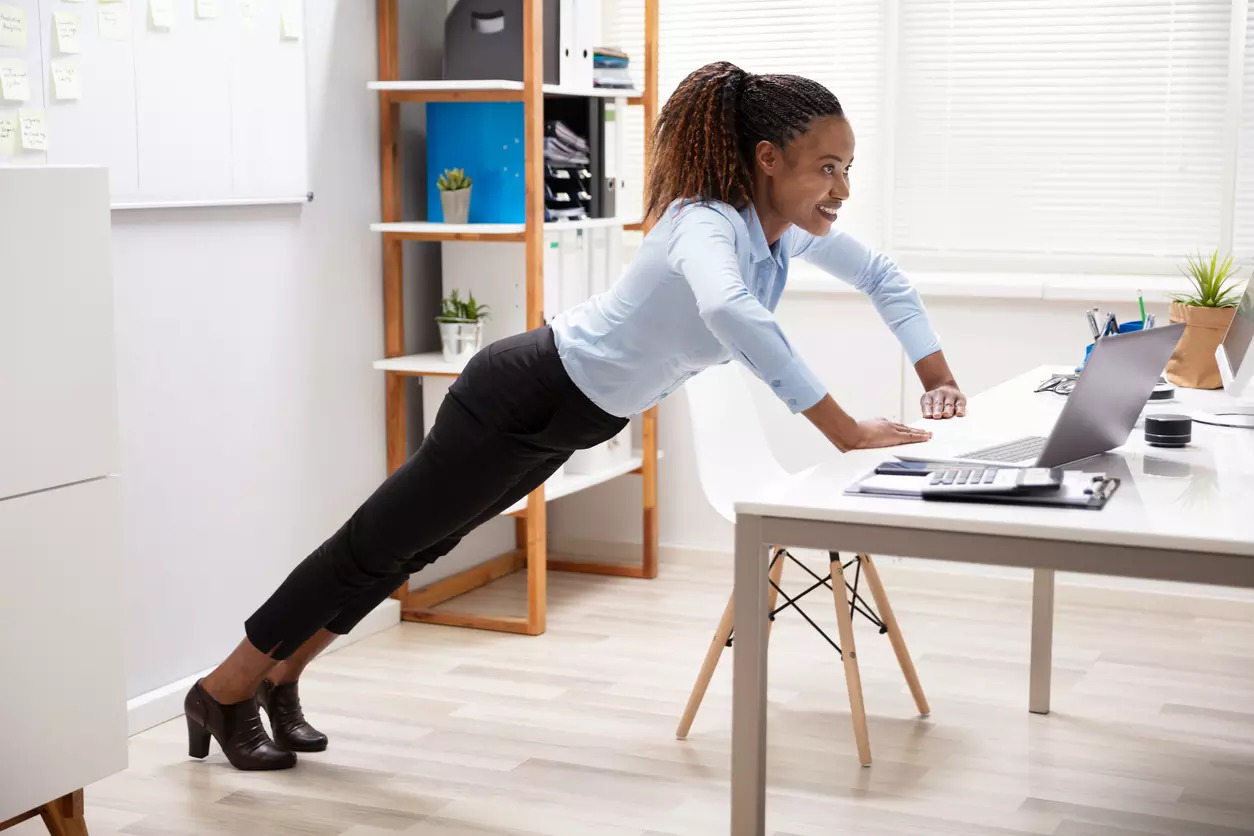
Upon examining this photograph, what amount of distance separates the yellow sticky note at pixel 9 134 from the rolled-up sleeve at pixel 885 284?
1.44 metres

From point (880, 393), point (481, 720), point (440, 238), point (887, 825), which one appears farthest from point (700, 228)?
point (880, 393)

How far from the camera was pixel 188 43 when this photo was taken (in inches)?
119

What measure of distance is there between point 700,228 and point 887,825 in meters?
1.12

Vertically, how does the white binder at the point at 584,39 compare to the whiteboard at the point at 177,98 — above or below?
above

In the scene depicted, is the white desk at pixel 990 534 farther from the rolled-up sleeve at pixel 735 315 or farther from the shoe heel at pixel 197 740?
the shoe heel at pixel 197 740

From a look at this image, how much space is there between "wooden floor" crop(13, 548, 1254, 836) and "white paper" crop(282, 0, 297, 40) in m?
1.50

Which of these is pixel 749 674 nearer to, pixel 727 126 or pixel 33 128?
pixel 727 126

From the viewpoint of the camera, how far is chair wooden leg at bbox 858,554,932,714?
295 centimetres

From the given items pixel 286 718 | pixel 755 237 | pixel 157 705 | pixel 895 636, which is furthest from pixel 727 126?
pixel 157 705

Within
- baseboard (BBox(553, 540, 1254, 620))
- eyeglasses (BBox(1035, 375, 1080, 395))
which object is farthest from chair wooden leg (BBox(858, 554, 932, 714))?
baseboard (BBox(553, 540, 1254, 620))

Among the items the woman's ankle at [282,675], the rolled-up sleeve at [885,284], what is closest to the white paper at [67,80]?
the woman's ankle at [282,675]

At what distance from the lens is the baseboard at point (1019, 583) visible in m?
3.86

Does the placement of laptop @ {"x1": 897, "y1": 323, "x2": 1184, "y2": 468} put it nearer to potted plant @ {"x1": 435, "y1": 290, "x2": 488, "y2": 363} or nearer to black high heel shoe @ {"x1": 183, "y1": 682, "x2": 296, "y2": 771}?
black high heel shoe @ {"x1": 183, "y1": 682, "x2": 296, "y2": 771}

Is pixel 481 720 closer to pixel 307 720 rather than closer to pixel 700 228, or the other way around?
pixel 307 720
